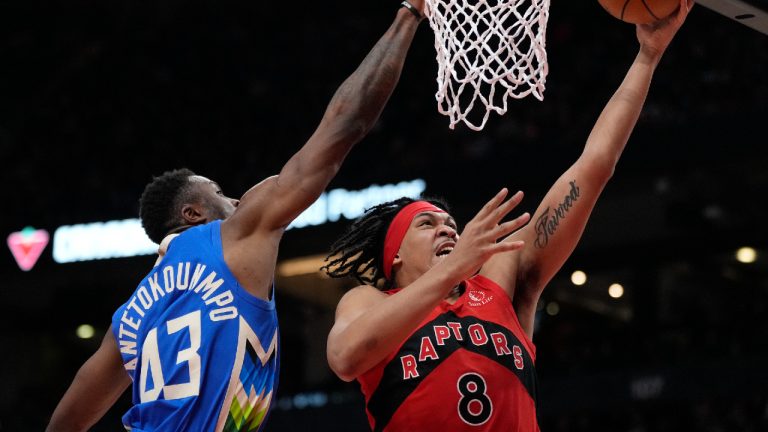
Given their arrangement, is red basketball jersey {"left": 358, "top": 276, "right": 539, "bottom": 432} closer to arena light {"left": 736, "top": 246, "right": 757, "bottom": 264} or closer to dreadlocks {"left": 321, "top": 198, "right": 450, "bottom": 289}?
dreadlocks {"left": 321, "top": 198, "right": 450, "bottom": 289}

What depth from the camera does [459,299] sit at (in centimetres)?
339

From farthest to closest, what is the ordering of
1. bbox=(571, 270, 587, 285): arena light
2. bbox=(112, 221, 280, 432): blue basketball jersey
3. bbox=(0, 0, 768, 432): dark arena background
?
bbox=(571, 270, 587, 285): arena light < bbox=(0, 0, 768, 432): dark arena background < bbox=(112, 221, 280, 432): blue basketball jersey

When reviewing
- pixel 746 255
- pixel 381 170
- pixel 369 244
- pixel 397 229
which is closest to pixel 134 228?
pixel 381 170

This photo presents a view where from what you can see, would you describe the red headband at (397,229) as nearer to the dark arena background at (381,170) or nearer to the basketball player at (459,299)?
the basketball player at (459,299)

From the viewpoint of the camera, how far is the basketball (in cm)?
353

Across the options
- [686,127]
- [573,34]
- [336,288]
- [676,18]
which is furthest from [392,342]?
[336,288]

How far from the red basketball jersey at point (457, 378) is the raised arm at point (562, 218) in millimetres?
197

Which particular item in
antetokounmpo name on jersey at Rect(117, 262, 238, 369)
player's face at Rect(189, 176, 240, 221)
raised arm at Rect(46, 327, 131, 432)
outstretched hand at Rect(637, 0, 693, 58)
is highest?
outstretched hand at Rect(637, 0, 693, 58)

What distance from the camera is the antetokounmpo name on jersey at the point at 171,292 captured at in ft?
10.3

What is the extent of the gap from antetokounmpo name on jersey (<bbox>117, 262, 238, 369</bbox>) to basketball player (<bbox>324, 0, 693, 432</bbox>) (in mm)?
331

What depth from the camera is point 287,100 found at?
1430 centimetres

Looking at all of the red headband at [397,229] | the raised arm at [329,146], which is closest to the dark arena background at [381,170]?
the red headband at [397,229]

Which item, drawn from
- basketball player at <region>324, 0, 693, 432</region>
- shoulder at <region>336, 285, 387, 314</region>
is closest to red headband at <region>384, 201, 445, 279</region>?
basketball player at <region>324, 0, 693, 432</region>

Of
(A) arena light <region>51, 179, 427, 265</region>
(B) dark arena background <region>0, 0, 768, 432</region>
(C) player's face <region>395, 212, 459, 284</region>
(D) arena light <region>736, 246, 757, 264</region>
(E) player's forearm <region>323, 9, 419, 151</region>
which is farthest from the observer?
(A) arena light <region>51, 179, 427, 265</region>
